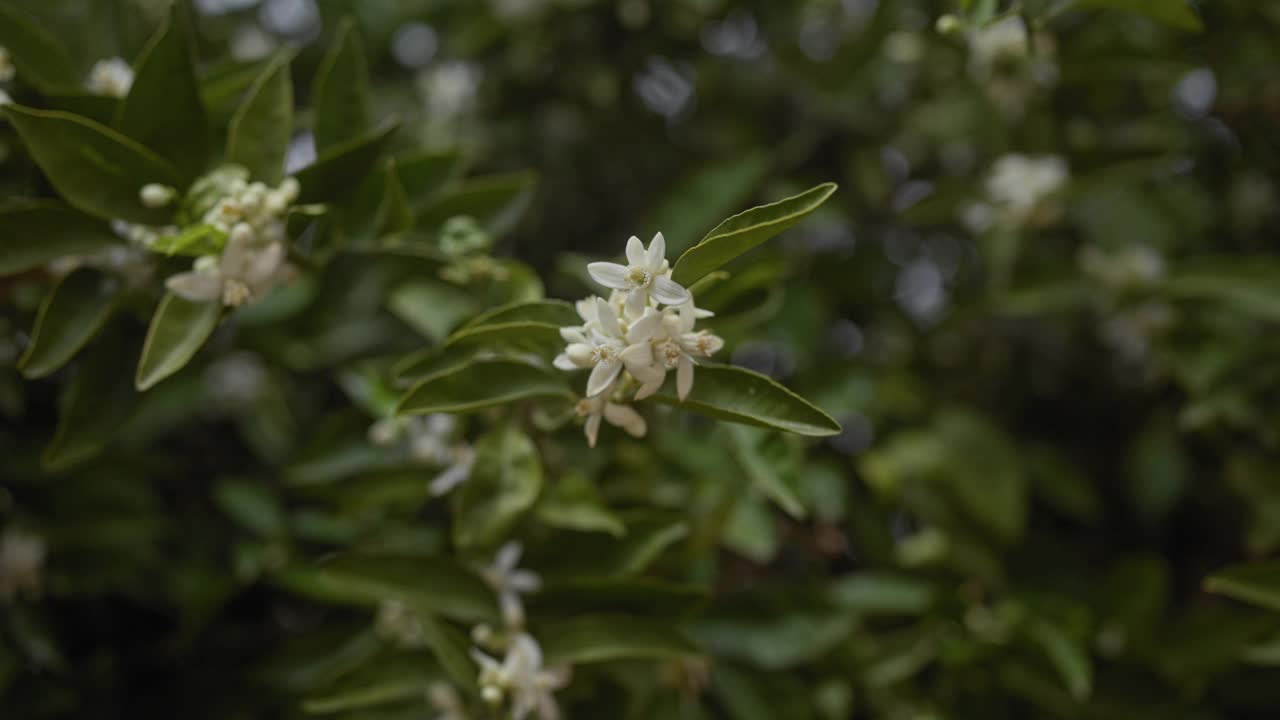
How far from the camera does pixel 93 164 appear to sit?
3.80ft

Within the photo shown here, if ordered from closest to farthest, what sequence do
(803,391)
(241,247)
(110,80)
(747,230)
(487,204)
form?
(747,230) → (241,247) → (110,80) → (487,204) → (803,391)

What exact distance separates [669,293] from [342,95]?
0.61 m

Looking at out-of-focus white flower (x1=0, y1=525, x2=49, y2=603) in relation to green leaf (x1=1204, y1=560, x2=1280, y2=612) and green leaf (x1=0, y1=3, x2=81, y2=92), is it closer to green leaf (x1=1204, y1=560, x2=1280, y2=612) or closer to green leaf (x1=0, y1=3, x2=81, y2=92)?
green leaf (x1=0, y1=3, x2=81, y2=92)

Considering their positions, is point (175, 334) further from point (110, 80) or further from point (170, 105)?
point (110, 80)

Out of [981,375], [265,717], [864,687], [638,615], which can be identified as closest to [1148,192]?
[981,375]

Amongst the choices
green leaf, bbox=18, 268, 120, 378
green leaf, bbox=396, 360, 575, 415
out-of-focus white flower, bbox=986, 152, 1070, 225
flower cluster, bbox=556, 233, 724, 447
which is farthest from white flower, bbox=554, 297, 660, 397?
out-of-focus white flower, bbox=986, 152, 1070, 225

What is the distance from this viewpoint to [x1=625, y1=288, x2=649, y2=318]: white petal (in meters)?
0.95

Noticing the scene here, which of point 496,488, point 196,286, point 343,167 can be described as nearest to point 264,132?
point 343,167

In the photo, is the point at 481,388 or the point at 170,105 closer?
the point at 481,388

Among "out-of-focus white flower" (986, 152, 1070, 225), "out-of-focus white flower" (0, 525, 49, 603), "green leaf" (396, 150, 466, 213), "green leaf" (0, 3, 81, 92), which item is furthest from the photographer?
"out-of-focus white flower" (986, 152, 1070, 225)

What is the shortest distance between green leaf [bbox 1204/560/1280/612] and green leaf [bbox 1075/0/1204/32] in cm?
62

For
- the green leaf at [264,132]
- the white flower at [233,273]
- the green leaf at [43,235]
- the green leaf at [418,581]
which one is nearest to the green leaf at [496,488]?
the green leaf at [418,581]

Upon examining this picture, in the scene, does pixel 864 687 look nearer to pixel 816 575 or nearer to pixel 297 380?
pixel 816 575

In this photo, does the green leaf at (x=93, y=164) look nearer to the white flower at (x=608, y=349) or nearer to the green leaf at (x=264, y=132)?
the green leaf at (x=264, y=132)
